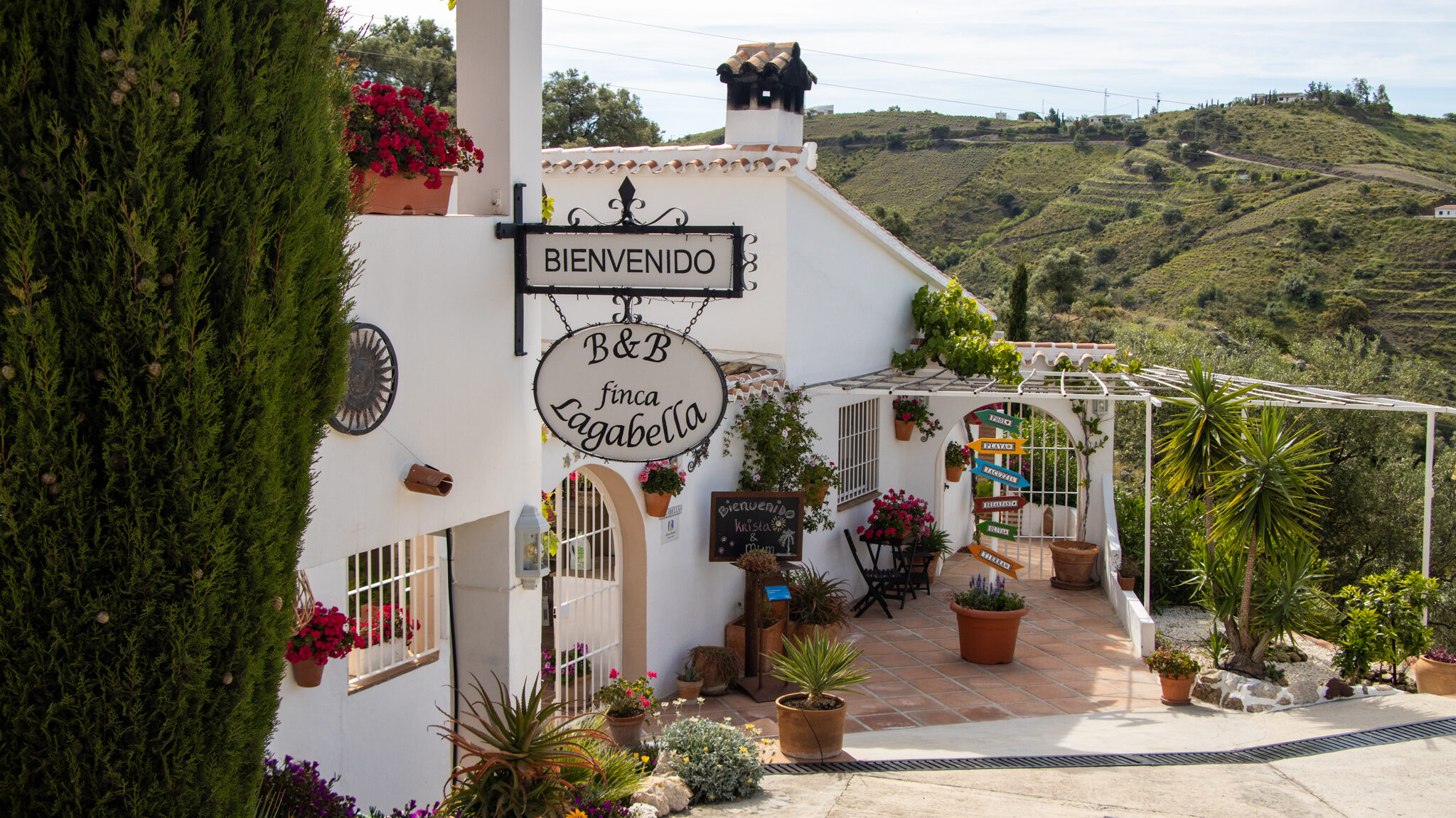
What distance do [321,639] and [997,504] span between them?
6.64m

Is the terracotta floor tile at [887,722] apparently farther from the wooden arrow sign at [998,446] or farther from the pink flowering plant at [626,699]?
the wooden arrow sign at [998,446]

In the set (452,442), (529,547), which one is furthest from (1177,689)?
(452,442)

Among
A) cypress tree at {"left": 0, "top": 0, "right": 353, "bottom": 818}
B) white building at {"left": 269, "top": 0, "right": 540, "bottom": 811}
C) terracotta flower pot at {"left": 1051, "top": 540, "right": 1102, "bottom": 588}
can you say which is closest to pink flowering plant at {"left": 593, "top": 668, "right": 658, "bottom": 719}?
white building at {"left": 269, "top": 0, "right": 540, "bottom": 811}

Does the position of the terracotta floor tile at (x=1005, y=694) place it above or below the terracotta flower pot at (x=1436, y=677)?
below

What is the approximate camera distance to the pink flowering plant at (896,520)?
1200 centimetres

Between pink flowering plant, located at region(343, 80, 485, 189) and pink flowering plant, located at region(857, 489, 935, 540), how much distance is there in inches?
329

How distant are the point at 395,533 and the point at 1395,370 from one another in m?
17.9

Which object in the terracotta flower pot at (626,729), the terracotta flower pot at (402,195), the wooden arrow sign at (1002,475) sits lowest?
the terracotta flower pot at (626,729)

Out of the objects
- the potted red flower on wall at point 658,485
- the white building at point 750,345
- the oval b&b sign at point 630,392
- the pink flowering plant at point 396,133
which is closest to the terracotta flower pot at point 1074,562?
the white building at point 750,345

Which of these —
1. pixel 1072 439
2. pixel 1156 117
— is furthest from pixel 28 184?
pixel 1156 117

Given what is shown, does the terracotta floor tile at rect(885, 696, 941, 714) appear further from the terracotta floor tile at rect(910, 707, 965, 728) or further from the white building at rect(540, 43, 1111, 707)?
the white building at rect(540, 43, 1111, 707)

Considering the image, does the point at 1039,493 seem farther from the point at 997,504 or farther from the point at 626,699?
the point at 626,699

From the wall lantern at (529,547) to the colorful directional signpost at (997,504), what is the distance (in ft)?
18.6

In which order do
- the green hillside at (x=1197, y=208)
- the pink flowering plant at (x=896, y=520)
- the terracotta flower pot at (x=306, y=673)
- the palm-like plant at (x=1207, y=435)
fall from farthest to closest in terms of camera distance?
the green hillside at (x=1197, y=208) < the pink flowering plant at (x=896, y=520) < the palm-like plant at (x=1207, y=435) < the terracotta flower pot at (x=306, y=673)
